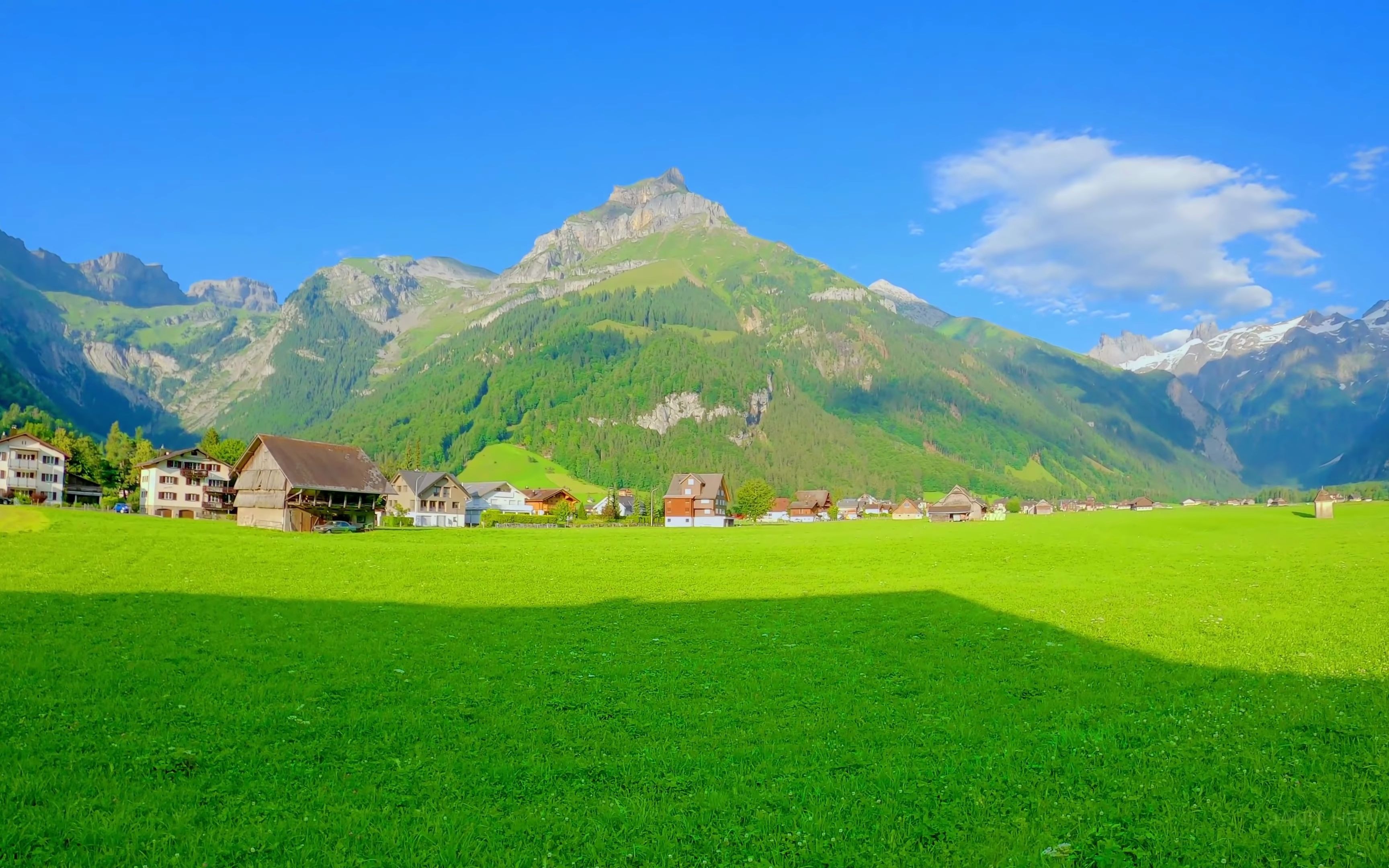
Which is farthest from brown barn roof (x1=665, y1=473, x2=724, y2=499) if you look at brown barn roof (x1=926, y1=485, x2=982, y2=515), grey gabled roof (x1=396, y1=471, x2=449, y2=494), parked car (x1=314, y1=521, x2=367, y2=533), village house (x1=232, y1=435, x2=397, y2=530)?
parked car (x1=314, y1=521, x2=367, y2=533)

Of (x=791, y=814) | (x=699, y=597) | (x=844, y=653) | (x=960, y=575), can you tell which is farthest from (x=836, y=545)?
(x=791, y=814)

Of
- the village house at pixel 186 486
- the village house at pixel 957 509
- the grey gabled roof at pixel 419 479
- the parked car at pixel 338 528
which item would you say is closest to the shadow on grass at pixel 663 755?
the parked car at pixel 338 528

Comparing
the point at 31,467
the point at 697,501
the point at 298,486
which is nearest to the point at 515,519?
the point at 697,501

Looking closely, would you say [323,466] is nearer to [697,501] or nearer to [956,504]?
[697,501]

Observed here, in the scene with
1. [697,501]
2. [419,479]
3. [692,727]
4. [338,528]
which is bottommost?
[338,528]

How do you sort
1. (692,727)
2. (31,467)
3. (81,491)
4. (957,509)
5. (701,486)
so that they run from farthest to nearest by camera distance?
(701,486) → (957,509) → (81,491) → (31,467) → (692,727)

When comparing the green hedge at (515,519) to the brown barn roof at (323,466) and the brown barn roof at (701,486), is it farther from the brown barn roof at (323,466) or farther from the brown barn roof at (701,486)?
the brown barn roof at (323,466)

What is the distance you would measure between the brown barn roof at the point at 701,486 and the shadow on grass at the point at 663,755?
5230 inches

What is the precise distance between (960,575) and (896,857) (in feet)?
126

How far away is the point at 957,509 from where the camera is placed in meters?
141

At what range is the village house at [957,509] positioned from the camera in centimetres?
13900

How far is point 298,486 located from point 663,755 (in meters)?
80.4

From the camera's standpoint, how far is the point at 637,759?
13.1 m

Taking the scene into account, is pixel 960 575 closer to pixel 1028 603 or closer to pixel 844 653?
pixel 1028 603
